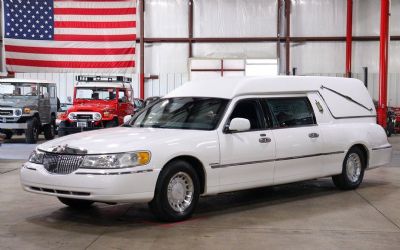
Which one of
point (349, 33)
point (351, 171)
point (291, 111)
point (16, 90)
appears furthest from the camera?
point (349, 33)

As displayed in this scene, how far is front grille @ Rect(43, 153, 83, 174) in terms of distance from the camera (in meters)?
6.22

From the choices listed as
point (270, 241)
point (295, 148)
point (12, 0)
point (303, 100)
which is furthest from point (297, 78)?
point (12, 0)

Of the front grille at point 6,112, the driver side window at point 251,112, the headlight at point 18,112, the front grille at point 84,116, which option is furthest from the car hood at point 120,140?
the front grille at point 6,112

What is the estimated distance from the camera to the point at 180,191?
6.57 m

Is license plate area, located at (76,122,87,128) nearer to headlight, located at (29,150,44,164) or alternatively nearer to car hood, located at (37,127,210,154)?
car hood, located at (37,127,210,154)

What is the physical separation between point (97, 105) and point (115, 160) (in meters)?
11.2

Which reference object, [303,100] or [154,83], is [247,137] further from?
[154,83]

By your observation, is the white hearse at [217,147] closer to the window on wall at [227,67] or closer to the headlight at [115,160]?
the headlight at [115,160]

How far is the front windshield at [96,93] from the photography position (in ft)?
57.6

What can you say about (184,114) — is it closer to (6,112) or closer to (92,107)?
(92,107)

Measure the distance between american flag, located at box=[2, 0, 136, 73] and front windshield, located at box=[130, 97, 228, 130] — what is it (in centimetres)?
1785

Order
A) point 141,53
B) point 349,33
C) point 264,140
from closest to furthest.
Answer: point 264,140, point 349,33, point 141,53

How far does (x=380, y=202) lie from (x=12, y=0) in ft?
68.1

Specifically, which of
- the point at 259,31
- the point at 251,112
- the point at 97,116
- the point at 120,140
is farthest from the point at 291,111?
the point at 259,31
